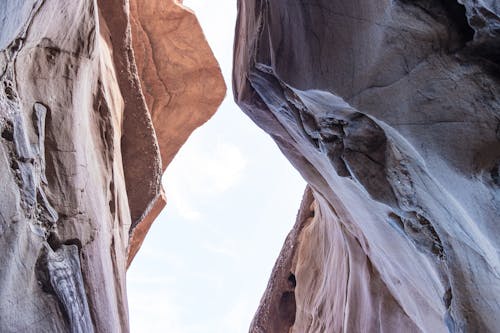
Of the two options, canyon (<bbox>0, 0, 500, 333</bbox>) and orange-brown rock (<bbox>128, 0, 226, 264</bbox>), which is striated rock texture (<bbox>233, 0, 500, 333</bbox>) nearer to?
canyon (<bbox>0, 0, 500, 333</bbox>)

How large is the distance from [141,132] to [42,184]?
3.24 m

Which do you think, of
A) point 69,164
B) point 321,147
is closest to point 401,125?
point 321,147

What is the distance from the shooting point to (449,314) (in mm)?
3814

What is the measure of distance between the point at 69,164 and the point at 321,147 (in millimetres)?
2494

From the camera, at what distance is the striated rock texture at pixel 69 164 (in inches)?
156

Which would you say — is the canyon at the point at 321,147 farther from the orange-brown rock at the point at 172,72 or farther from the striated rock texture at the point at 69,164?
the orange-brown rock at the point at 172,72

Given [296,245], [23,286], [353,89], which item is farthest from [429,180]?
[296,245]

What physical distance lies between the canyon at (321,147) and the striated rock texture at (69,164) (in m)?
0.02

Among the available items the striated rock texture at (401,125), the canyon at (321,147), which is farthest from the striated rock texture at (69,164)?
the striated rock texture at (401,125)

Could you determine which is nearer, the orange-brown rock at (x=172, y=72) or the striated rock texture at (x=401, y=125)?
the striated rock texture at (x=401, y=125)

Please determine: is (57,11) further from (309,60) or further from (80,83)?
(309,60)

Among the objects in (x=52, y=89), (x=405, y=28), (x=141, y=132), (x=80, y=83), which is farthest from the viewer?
(x=141, y=132)

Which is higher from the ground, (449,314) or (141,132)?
(449,314)

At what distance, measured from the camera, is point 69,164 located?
5.10 meters
